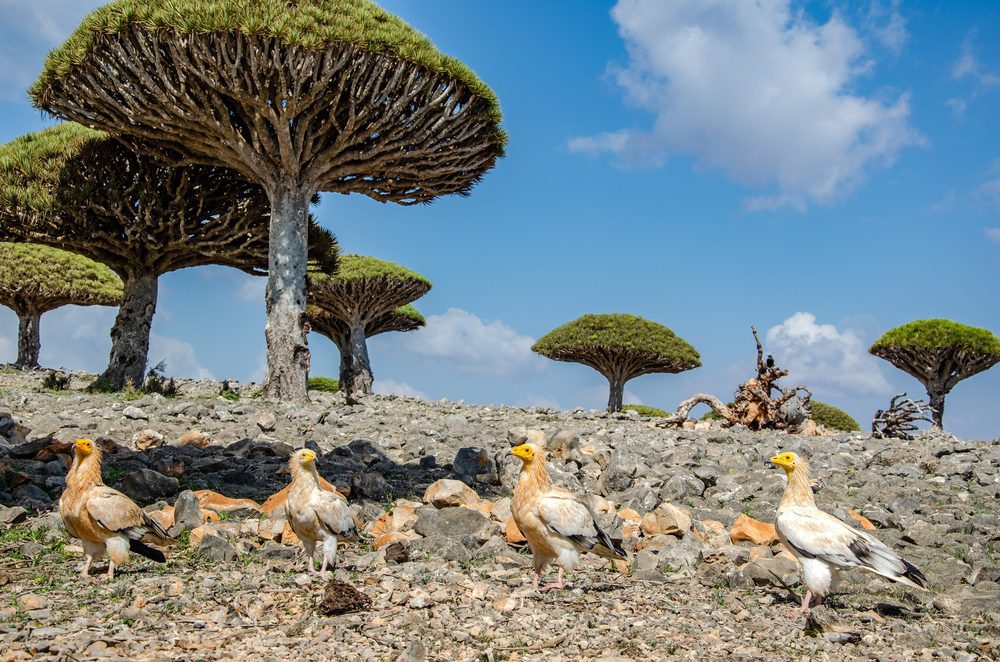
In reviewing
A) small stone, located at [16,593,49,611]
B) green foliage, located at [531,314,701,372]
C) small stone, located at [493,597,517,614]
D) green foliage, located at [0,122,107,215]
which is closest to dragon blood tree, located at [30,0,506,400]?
green foliage, located at [0,122,107,215]

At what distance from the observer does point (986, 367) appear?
33531mm

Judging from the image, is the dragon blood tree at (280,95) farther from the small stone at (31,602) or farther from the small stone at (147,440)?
Answer: the small stone at (31,602)

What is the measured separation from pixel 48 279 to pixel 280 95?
894 inches

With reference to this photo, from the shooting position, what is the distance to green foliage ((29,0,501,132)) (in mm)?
14312

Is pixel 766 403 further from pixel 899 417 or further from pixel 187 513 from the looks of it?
pixel 187 513

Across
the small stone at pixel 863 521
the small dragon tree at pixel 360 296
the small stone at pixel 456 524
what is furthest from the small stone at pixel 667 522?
the small dragon tree at pixel 360 296

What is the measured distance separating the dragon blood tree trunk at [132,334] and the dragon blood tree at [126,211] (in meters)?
0.02

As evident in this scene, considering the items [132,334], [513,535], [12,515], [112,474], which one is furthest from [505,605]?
[132,334]

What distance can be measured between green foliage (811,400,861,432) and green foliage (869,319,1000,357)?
4.14m

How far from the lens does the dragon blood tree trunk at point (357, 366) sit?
1358 inches

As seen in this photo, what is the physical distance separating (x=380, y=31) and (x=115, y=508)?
41.1ft

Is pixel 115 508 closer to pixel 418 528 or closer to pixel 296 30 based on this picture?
pixel 418 528

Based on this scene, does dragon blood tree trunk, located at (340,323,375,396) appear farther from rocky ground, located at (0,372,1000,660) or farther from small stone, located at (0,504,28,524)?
small stone, located at (0,504,28,524)

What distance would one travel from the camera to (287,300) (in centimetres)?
1606
